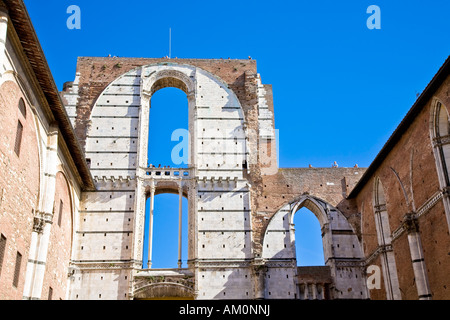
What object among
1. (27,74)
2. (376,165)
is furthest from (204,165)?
(27,74)

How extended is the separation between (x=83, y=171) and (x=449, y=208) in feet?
46.9

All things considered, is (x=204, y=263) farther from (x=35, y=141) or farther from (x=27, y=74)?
(x=27, y=74)

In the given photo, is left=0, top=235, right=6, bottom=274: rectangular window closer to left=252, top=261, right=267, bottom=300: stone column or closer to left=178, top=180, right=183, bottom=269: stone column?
left=178, top=180, right=183, bottom=269: stone column

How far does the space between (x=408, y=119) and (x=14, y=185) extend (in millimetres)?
13071

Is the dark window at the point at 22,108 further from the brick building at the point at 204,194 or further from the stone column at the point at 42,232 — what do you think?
the stone column at the point at 42,232

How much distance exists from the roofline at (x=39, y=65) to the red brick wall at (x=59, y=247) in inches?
62.0

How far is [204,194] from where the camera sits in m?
24.3

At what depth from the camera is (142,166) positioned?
80.9ft

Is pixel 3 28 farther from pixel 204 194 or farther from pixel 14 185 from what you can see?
pixel 204 194

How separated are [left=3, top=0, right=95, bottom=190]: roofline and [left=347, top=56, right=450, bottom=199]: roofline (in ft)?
37.4

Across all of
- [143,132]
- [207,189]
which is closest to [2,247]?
[207,189]
